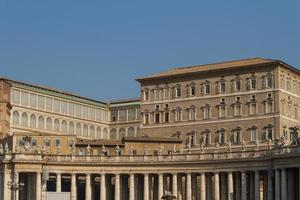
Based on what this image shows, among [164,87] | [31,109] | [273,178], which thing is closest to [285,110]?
[164,87]

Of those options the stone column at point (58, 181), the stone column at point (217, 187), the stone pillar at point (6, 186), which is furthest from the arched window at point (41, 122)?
the stone column at point (217, 187)

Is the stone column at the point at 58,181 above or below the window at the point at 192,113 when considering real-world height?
below

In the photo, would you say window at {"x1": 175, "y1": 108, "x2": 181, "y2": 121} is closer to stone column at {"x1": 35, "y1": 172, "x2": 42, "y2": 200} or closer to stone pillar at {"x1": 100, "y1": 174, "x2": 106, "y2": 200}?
stone pillar at {"x1": 100, "y1": 174, "x2": 106, "y2": 200}

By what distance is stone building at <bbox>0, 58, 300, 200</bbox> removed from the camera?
332 feet

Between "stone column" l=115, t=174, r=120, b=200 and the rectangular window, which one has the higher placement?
the rectangular window

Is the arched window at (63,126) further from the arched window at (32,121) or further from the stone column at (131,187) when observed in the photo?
the stone column at (131,187)

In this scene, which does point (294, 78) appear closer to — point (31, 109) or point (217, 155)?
point (217, 155)

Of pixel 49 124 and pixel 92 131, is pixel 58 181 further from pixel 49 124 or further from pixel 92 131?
pixel 92 131

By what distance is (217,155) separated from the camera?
10238 centimetres

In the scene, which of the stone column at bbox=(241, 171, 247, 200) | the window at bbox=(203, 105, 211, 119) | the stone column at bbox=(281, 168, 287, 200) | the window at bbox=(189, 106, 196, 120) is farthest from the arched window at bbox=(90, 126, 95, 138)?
the stone column at bbox=(281, 168, 287, 200)

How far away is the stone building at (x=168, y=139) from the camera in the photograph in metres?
101

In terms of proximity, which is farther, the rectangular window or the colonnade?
the rectangular window

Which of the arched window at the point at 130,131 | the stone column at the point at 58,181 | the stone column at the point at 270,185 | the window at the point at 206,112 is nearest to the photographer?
the stone column at the point at 270,185

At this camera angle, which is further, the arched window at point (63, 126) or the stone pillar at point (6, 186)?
the arched window at point (63, 126)
